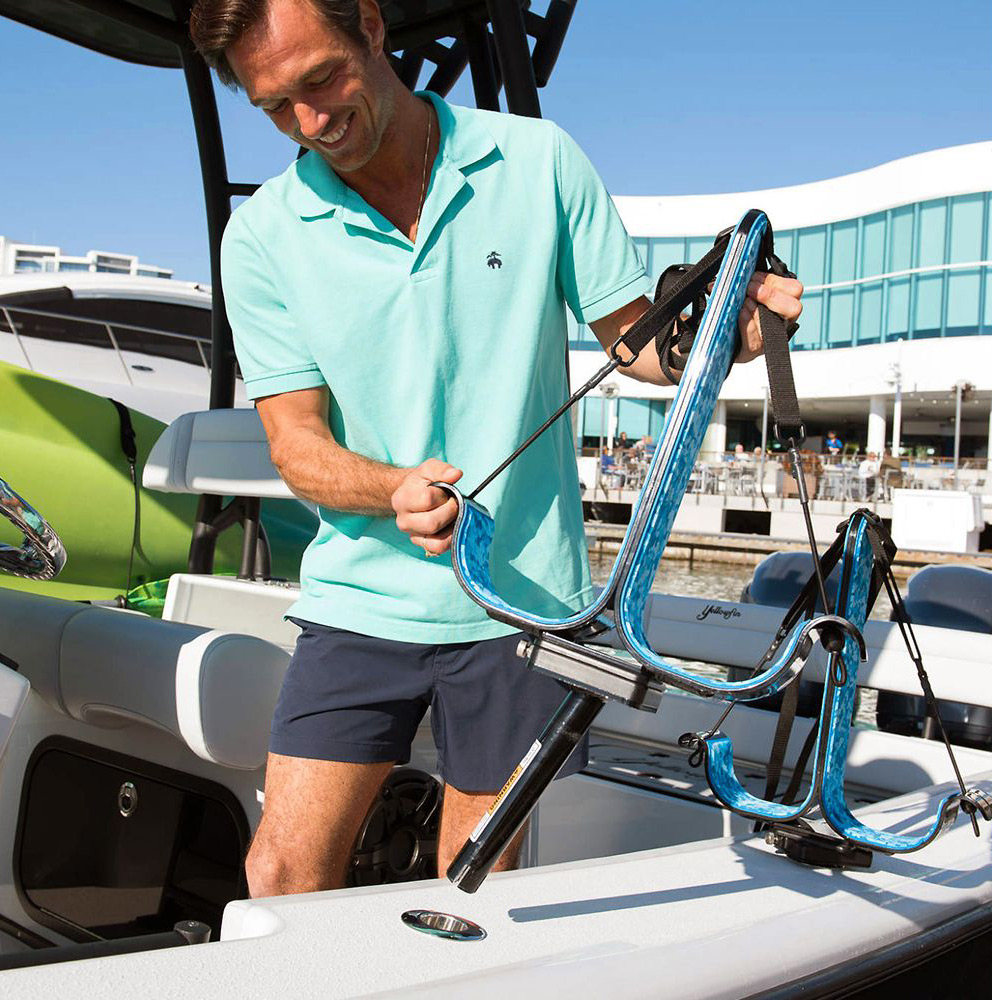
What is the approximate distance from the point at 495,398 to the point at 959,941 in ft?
3.24

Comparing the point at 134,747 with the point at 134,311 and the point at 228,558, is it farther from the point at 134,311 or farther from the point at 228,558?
the point at 134,311

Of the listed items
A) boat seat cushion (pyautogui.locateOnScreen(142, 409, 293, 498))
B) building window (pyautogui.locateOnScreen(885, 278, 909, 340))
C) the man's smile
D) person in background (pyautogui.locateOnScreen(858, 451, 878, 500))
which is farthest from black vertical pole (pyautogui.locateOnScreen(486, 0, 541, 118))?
building window (pyautogui.locateOnScreen(885, 278, 909, 340))

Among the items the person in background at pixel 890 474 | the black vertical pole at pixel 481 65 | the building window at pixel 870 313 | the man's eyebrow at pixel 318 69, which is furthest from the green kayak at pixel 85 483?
the building window at pixel 870 313

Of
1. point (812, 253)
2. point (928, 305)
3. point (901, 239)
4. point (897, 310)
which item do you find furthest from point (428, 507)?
point (812, 253)

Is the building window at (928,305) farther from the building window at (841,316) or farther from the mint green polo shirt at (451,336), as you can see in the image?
the mint green polo shirt at (451,336)

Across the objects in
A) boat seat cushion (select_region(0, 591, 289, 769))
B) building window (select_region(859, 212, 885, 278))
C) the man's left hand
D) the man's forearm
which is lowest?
boat seat cushion (select_region(0, 591, 289, 769))

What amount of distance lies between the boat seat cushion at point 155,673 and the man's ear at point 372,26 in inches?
40.3

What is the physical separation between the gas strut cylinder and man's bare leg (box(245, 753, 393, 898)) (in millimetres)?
465

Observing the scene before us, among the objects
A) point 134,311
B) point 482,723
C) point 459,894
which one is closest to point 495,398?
point 482,723

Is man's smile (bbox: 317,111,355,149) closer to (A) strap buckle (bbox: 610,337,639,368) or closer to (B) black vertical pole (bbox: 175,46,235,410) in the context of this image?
(A) strap buckle (bbox: 610,337,639,368)

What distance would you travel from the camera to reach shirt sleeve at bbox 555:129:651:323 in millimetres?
1794

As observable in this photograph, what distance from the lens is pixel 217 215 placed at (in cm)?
402

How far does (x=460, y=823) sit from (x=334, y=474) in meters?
0.57

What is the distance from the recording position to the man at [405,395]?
1.71 meters
